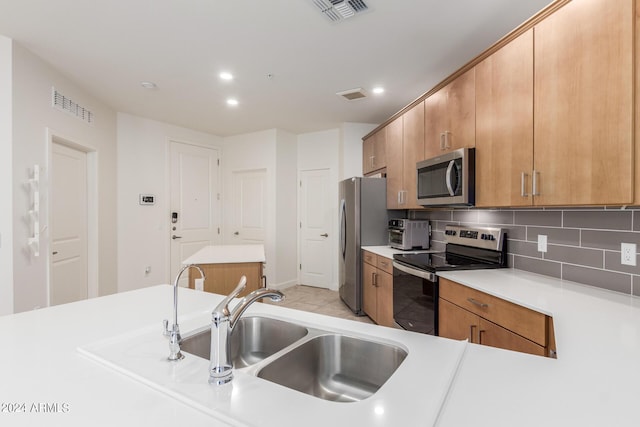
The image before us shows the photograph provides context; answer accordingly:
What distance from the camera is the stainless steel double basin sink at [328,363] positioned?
98 cm

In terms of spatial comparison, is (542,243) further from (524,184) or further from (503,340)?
(503,340)

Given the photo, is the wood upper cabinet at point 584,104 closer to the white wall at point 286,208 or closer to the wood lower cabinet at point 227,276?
the wood lower cabinet at point 227,276

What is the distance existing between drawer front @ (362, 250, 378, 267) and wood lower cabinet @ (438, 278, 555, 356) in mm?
1178

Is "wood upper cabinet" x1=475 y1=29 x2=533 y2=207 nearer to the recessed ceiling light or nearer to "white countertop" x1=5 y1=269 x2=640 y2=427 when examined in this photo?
→ "white countertop" x1=5 y1=269 x2=640 y2=427

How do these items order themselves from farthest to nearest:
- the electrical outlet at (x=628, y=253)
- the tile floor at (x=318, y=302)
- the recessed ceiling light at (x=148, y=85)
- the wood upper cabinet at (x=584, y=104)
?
1. the tile floor at (x=318, y=302)
2. the recessed ceiling light at (x=148, y=85)
3. the electrical outlet at (x=628, y=253)
4. the wood upper cabinet at (x=584, y=104)

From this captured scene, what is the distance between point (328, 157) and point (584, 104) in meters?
3.66

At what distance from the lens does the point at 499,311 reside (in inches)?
66.0

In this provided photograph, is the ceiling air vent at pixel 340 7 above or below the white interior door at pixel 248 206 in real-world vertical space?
above

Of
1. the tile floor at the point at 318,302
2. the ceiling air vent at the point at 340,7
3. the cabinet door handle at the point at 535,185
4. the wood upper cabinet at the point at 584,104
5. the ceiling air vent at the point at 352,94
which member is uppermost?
the ceiling air vent at the point at 340,7

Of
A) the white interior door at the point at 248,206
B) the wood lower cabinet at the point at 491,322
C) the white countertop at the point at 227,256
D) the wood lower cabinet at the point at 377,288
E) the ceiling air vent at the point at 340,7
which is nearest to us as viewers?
the wood lower cabinet at the point at 491,322

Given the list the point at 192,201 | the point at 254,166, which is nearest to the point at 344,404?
the point at 254,166

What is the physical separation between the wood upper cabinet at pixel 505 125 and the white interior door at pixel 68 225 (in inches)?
149

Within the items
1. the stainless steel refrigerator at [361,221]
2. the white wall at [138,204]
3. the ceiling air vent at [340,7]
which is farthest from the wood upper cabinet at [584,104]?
the white wall at [138,204]

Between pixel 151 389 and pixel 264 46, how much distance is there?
2.48 meters
